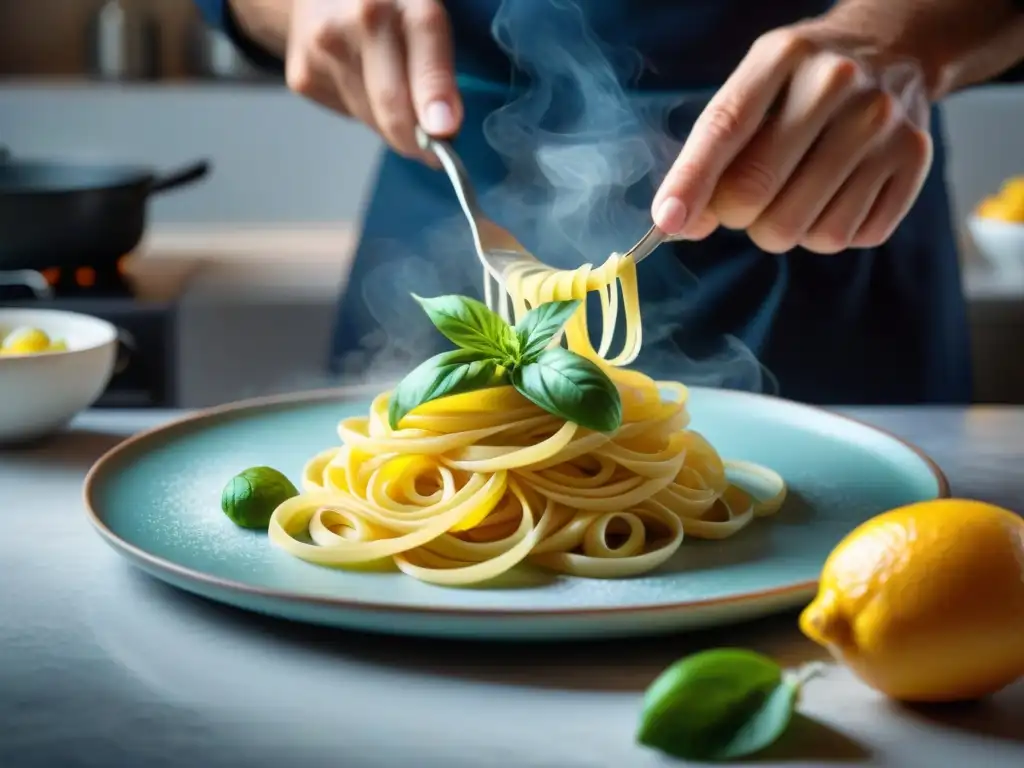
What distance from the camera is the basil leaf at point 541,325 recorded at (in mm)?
1228

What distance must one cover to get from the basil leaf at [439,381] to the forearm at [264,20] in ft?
3.36

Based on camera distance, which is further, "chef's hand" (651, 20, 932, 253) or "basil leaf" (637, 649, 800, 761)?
"chef's hand" (651, 20, 932, 253)

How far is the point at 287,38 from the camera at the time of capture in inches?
85.4

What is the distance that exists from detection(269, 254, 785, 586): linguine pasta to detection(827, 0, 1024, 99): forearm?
55cm


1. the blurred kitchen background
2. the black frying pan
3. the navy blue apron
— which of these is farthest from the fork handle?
the blurred kitchen background

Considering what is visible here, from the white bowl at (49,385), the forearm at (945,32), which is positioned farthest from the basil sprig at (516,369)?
the forearm at (945,32)

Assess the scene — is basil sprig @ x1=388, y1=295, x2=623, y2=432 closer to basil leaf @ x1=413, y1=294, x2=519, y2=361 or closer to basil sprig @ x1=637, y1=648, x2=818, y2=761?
basil leaf @ x1=413, y1=294, x2=519, y2=361

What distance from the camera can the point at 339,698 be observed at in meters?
0.96

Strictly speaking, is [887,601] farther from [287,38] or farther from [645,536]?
[287,38]

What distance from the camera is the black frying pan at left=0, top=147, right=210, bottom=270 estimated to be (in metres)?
2.80

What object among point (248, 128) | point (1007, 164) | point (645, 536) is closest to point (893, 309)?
point (645, 536)

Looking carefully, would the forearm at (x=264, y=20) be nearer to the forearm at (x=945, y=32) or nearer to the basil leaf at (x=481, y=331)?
the forearm at (x=945, y=32)

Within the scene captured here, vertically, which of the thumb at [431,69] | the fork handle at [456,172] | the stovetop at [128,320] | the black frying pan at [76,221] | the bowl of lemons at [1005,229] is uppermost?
the thumb at [431,69]

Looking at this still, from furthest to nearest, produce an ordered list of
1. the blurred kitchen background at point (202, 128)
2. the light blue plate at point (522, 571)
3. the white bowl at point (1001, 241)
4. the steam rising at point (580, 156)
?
the blurred kitchen background at point (202, 128) < the white bowl at point (1001, 241) < the steam rising at point (580, 156) < the light blue plate at point (522, 571)
